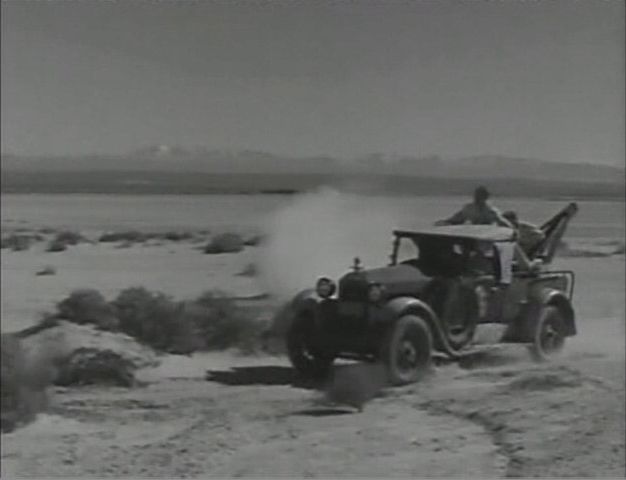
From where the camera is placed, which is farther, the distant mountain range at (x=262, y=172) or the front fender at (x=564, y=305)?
the front fender at (x=564, y=305)

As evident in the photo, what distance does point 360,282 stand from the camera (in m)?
2.03

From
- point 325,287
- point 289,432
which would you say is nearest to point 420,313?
point 325,287

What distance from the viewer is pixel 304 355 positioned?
2.03 metres

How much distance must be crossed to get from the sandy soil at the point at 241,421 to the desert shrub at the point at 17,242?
1 cm

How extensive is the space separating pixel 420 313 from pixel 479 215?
0.20 m

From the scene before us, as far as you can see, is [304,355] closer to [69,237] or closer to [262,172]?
[262,172]

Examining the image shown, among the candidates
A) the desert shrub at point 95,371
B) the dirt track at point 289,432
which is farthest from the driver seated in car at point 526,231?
the desert shrub at point 95,371

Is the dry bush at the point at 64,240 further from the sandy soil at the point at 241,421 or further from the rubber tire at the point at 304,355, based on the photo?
the rubber tire at the point at 304,355

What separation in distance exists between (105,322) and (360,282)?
1.43ft

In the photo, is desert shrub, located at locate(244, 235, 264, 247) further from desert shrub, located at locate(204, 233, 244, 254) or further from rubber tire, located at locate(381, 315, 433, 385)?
rubber tire, located at locate(381, 315, 433, 385)

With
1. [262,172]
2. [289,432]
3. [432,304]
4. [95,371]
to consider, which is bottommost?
[289,432]

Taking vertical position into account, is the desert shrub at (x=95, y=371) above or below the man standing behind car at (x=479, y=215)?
below

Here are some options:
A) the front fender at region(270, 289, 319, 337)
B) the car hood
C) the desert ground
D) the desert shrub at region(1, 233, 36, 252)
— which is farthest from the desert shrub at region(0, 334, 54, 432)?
the car hood

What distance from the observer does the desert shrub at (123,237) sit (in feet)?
6.55
